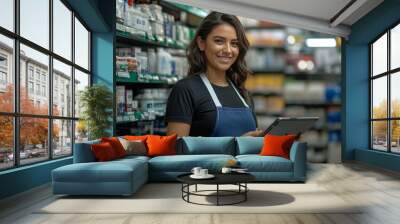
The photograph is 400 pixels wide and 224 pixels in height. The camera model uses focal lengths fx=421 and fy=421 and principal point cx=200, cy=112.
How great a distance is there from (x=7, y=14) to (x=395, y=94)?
6.19m

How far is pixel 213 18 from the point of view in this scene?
7.05 m

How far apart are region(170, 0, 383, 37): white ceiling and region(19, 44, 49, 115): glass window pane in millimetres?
3075

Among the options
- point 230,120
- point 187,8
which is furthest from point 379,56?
point 187,8

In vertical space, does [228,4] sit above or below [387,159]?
above

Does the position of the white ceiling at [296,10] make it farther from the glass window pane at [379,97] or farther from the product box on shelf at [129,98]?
the product box on shelf at [129,98]

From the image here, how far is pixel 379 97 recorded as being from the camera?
809cm

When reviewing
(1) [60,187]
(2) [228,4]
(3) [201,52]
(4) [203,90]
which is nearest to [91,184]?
(1) [60,187]

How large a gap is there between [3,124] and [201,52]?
3.72 meters

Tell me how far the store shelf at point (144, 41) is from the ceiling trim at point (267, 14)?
2.50 ft

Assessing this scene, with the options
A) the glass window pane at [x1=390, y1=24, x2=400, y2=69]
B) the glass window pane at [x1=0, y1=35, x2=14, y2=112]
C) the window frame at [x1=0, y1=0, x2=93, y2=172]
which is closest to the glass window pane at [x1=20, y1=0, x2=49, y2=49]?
the window frame at [x1=0, y1=0, x2=93, y2=172]

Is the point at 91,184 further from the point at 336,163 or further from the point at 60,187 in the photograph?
the point at 336,163

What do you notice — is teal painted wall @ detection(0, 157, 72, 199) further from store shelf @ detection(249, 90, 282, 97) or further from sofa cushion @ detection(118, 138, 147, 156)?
store shelf @ detection(249, 90, 282, 97)

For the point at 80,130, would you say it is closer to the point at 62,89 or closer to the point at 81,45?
the point at 62,89

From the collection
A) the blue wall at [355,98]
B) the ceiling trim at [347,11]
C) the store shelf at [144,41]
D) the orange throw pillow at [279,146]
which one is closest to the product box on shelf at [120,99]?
the store shelf at [144,41]
